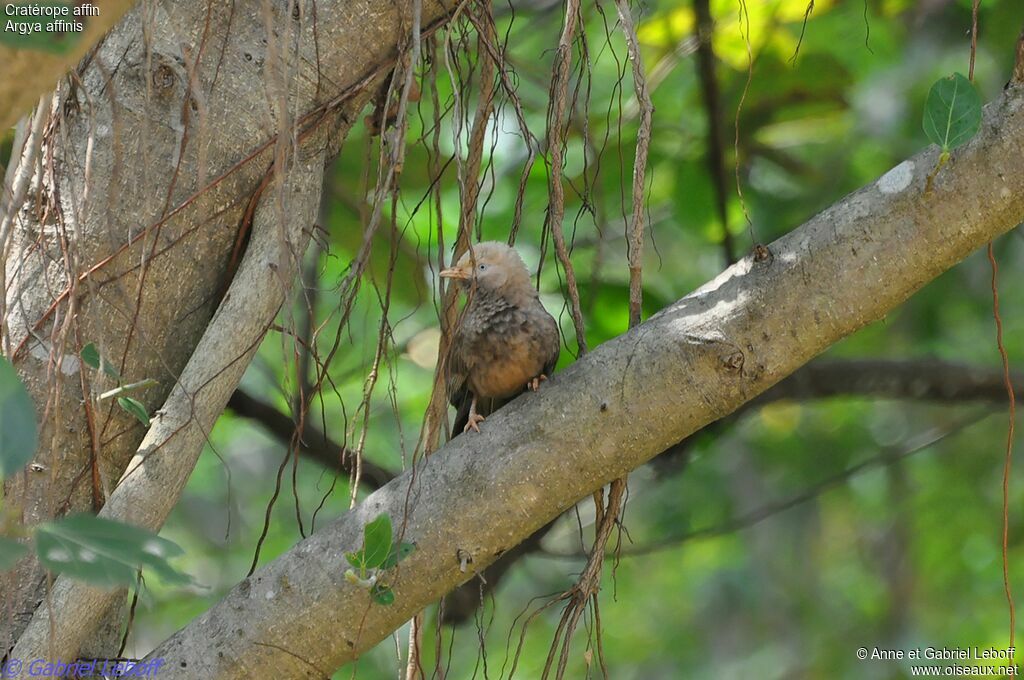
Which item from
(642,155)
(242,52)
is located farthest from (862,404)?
(242,52)

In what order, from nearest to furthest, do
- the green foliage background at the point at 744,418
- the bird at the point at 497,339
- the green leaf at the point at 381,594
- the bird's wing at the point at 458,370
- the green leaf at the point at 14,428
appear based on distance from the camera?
the green leaf at the point at 14,428, the green leaf at the point at 381,594, the bird at the point at 497,339, the bird's wing at the point at 458,370, the green foliage background at the point at 744,418

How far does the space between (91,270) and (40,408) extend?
0.31m

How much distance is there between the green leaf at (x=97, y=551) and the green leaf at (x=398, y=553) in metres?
0.86

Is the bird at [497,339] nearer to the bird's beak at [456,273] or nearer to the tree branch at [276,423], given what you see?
the bird's beak at [456,273]

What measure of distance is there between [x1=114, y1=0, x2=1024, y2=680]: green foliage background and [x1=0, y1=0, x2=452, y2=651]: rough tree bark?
234 mm

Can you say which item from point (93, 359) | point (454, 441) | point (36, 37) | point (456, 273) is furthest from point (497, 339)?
point (36, 37)

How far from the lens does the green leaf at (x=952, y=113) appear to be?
196 centimetres

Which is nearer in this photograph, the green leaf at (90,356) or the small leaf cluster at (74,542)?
the small leaf cluster at (74,542)

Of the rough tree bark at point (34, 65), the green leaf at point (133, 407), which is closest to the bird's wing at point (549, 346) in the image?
the green leaf at point (133, 407)

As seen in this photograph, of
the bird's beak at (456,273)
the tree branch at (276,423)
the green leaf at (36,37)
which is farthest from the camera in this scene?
the tree branch at (276,423)

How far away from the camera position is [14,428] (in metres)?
1.19

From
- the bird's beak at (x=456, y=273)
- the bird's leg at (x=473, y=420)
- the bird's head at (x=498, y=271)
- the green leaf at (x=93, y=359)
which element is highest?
the bird's head at (x=498, y=271)

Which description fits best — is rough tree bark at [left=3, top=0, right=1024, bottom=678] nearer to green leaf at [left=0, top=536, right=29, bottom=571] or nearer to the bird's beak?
the bird's beak

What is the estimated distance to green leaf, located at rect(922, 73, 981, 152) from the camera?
77.0 inches
